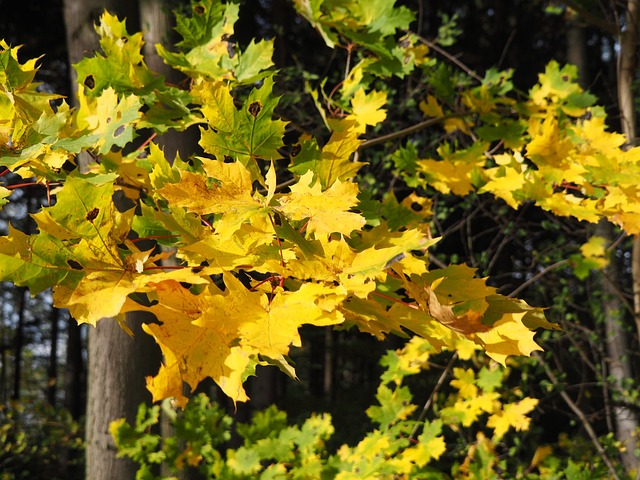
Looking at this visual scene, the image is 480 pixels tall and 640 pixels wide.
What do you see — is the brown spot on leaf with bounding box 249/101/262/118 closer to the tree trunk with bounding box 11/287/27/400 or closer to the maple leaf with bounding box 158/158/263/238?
the maple leaf with bounding box 158/158/263/238

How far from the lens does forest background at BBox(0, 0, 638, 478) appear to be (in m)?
3.44

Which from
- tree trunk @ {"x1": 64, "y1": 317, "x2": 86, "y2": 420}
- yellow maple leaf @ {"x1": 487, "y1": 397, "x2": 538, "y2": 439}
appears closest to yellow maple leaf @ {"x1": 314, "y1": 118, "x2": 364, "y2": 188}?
yellow maple leaf @ {"x1": 487, "y1": 397, "x2": 538, "y2": 439}

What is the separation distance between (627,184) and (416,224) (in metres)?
0.48

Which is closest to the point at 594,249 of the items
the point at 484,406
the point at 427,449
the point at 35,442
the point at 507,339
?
the point at 484,406

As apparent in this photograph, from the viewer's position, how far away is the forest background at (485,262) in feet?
11.3

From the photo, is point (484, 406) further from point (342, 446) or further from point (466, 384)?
point (342, 446)

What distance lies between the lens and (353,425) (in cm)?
929

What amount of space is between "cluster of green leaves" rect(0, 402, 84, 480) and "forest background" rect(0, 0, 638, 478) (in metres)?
0.03

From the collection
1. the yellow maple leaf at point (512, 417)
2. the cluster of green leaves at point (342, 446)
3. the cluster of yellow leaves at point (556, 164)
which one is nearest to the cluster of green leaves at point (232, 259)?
the cluster of yellow leaves at point (556, 164)

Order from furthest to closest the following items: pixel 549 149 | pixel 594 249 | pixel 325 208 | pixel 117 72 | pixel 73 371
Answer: pixel 73 371 → pixel 594 249 → pixel 549 149 → pixel 117 72 → pixel 325 208

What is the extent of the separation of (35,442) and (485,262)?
649 cm

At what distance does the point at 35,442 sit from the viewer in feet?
24.8

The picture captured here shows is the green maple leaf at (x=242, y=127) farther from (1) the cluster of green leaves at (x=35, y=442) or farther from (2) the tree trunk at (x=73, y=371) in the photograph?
(2) the tree trunk at (x=73, y=371)

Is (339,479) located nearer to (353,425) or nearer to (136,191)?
(136,191)
